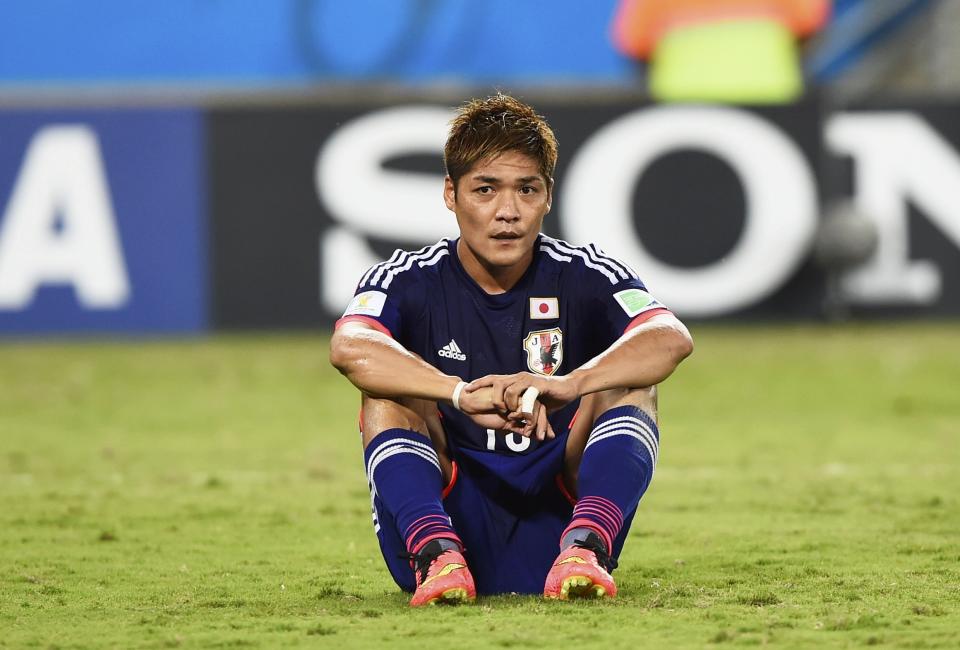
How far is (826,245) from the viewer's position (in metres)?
12.8

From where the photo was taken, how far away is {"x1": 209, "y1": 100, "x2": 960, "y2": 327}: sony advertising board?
42.5 feet

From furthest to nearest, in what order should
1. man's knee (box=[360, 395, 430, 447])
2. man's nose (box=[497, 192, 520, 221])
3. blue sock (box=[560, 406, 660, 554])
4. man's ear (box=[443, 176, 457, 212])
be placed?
1. man's ear (box=[443, 176, 457, 212])
2. man's nose (box=[497, 192, 520, 221])
3. man's knee (box=[360, 395, 430, 447])
4. blue sock (box=[560, 406, 660, 554])

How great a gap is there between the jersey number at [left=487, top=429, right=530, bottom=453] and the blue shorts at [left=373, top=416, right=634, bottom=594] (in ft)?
0.09

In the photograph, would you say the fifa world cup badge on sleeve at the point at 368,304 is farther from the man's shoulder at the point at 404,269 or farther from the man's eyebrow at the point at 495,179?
the man's eyebrow at the point at 495,179

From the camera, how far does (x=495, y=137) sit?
14.0 feet

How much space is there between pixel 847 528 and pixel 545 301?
5.74ft

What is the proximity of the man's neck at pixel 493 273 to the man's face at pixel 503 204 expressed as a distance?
0.24ft

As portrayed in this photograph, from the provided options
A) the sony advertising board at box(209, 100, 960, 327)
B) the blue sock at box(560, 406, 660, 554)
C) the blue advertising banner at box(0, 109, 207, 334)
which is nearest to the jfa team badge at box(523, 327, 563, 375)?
the blue sock at box(560, 406, 660, 554)

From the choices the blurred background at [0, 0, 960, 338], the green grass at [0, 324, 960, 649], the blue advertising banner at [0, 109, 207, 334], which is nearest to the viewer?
the green grass at [0, 324, 960, 649]

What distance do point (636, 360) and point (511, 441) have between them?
0.42m

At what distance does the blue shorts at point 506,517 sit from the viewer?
169 inches

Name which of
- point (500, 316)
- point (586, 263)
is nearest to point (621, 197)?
point (586, 263)

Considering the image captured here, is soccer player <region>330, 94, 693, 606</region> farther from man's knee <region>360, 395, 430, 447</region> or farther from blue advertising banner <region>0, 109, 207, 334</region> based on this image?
blue advertising banner <region>0, 109, 207, 334</region>

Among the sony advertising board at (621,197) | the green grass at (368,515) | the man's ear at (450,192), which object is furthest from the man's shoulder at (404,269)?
the sony advertising board at (621,197)
